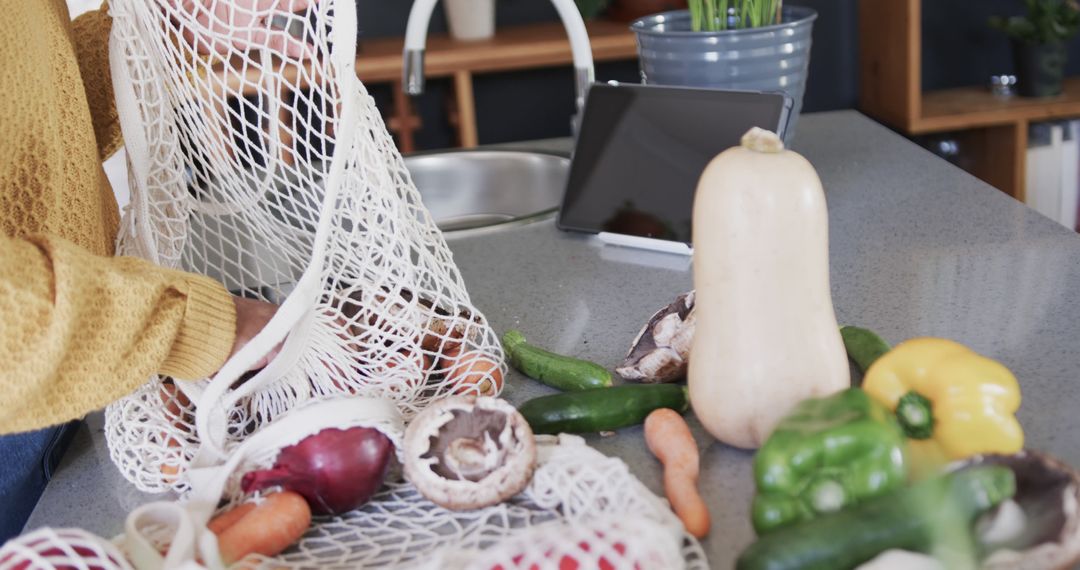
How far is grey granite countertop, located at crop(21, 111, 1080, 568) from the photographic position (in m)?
0.78

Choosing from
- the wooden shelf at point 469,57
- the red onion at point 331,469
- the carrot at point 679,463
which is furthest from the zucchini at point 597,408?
the wooden shelf at point 469,57

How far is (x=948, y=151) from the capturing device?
112 inches

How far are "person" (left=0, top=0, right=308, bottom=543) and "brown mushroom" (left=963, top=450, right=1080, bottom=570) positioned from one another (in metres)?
0.52

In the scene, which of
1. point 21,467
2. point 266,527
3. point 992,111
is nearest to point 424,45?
point 21,467

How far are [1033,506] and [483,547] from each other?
327 mm

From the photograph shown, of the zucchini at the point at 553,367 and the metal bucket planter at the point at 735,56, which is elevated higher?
the metal bucket planter at the point at 735,56

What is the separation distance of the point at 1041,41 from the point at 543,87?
4.23 feet

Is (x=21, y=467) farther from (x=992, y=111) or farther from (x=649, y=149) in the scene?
(x=992, y=111)

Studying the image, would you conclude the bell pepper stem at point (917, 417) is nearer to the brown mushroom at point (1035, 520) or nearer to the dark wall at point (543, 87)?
the brown mushroom at point (1035, 520)

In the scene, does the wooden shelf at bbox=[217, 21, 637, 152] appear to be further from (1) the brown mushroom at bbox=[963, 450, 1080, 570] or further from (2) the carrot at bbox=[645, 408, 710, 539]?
(1) the brown mushroom at bbox=[963, 450, 1080, 570]

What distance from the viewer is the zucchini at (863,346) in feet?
2.75

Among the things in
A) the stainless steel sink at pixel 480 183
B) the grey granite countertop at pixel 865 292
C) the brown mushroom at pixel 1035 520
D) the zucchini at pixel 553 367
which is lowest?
the stainless steel sink at pixel 480 183

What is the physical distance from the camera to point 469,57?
8.50ft

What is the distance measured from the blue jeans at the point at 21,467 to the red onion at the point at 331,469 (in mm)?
267
